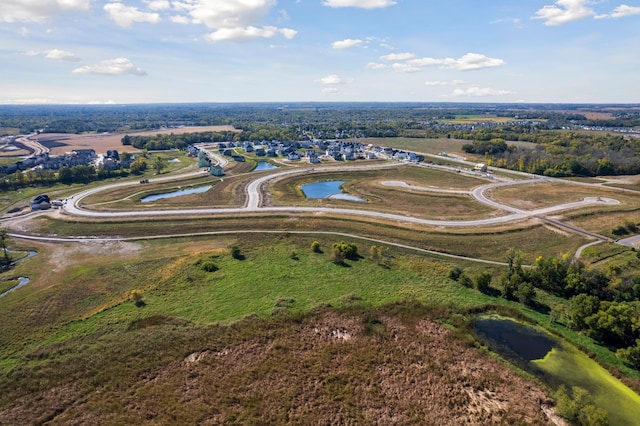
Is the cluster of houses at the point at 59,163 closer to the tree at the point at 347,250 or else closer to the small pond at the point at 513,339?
the tree at the point at 347,250

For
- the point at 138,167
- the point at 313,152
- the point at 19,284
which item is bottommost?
the point at 19,284

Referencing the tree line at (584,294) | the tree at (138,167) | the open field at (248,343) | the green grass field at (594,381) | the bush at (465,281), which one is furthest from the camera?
the tree at (138,167)

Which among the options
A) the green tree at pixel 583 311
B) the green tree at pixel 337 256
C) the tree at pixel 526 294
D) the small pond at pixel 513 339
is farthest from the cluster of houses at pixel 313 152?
the small pond at pixel 513 339

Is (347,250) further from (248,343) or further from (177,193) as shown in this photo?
(177,193)

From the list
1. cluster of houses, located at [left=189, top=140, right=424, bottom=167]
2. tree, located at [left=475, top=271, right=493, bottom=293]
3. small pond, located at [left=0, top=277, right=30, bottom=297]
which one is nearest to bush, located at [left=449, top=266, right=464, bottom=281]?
tree, located at [left=475, top=271, right=493, bottom=293]

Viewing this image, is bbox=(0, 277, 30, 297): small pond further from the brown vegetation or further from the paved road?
the paved road

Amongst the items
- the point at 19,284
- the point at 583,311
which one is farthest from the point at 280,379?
the point at 19,284
